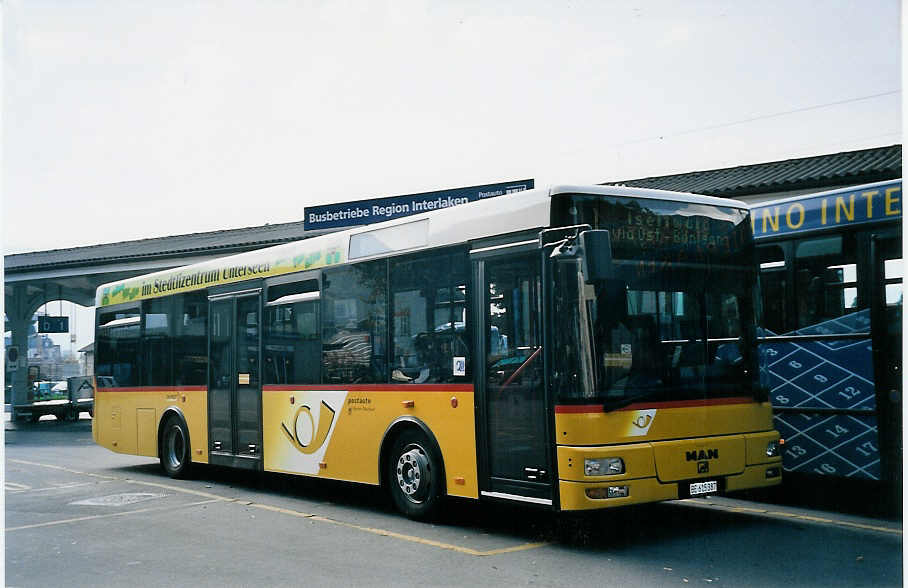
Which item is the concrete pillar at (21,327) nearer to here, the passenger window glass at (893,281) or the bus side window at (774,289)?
the bus side window at (774,289)

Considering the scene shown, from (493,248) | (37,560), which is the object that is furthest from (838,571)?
(37,560)

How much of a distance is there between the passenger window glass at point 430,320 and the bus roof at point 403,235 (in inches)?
9.4

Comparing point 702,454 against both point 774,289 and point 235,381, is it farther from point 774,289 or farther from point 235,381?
point 235,381

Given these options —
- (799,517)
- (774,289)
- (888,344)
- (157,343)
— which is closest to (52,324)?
(157,343)

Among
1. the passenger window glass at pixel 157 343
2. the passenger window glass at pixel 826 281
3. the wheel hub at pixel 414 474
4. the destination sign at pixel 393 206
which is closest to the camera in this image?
the passenger window glass at pixel 826 281

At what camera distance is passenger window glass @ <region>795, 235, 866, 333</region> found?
928 centimetres

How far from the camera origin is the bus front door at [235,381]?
498 inches

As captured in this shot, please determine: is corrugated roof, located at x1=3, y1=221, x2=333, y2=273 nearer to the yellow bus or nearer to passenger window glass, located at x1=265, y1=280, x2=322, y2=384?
passenger window glass, located at x1=265, y1=280, x2=322, y2=384

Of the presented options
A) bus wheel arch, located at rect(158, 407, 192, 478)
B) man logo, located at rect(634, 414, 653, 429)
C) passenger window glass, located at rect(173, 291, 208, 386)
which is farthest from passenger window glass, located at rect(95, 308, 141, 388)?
man logo, located at rect(634, 414, 653, 429)

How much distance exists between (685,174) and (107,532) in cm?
1709

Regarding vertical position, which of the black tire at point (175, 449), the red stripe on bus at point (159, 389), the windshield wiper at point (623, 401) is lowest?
the black tire at point (175, 449)

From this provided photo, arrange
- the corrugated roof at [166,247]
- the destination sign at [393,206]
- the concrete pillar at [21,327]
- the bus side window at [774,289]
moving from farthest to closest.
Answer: the concrete pillar at [21,327], the corrugated roof at [166,247], the destination sign at [393,206], the bus side window at [774,289]

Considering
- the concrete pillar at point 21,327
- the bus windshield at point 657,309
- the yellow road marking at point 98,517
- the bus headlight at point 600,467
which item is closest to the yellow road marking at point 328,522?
the yellow road marking at point 98,517

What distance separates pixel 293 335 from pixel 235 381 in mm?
1628
